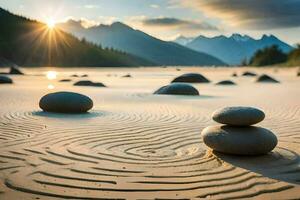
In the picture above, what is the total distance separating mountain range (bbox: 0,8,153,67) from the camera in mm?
113875

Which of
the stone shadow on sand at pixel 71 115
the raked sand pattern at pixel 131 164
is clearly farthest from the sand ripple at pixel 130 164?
the stone shadow on sand at pixel 71 115

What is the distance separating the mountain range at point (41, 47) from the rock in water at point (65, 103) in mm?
93102

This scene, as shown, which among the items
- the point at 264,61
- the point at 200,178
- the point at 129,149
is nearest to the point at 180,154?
the point at 129,149

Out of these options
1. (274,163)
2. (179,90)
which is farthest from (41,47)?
(274,163)

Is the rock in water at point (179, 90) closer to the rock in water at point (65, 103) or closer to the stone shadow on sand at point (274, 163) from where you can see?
the rock in water at point (65, 103)

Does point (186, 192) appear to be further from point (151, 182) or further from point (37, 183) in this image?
point (37, 183)

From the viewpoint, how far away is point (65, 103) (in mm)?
11375

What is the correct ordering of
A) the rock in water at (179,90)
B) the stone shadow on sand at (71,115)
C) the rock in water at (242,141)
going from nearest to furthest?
the rock in water at (242,141) → the stone shadow on sand at (71,115) → the rock in water at (179,90)

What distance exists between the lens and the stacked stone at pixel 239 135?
624 centimetres

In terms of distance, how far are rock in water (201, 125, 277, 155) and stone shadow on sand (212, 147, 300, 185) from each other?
96 mm

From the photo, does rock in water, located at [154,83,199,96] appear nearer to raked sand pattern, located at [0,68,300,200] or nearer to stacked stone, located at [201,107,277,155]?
raked sand pattern, located at [0,68,300,200]

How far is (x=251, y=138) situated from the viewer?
627cm

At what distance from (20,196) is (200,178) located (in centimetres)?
202

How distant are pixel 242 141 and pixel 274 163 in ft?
1.69
